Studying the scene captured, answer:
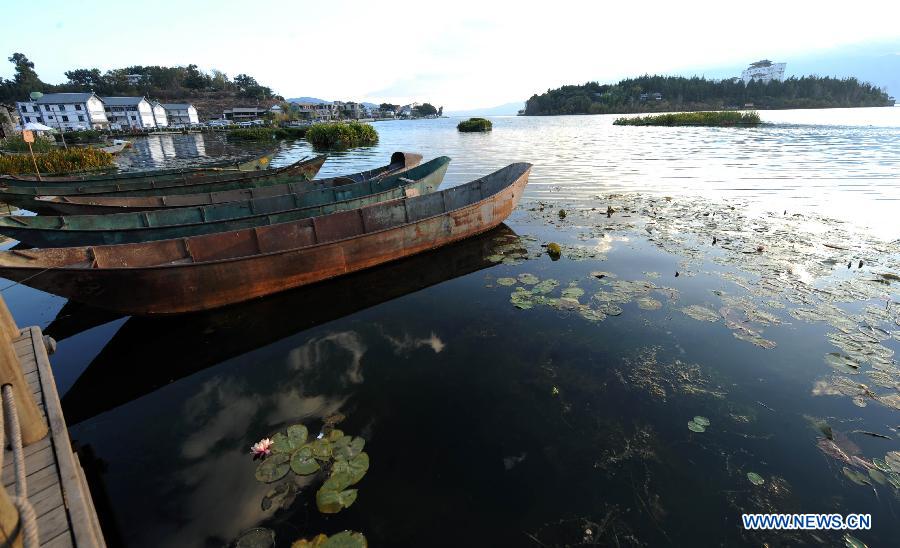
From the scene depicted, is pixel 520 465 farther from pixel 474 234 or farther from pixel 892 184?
pixel 892 184

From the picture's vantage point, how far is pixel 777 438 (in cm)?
494

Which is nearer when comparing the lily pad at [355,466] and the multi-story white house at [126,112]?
the lily pad at [355,466]

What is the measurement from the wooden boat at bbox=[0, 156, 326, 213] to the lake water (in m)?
6.64

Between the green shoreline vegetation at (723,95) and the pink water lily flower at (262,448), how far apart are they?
14820 centimetres

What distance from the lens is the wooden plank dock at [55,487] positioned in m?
2.81

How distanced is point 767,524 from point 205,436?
7.06 metres

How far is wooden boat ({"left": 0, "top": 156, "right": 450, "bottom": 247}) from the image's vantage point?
28.4 feet

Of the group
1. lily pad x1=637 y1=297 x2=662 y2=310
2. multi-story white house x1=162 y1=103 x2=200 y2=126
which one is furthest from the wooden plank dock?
multi-story white house x1=162 y1=103 x2=200 y2=126

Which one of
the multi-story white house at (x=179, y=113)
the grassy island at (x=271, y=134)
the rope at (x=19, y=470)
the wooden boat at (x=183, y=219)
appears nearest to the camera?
the rope at (x=19, y=470)

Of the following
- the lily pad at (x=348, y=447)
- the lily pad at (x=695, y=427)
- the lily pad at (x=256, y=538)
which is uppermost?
the lily pad at (x=348, y=447)

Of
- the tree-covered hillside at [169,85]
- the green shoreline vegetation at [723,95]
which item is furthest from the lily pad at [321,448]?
the tree-covered hillside at [169,85]

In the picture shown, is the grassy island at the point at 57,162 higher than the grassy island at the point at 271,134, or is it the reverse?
the grassy island at the point at 271,134

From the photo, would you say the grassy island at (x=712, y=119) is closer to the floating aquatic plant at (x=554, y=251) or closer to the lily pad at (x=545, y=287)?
the floating aquatic plant at (x=554, y=251)

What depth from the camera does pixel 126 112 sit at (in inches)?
3802
